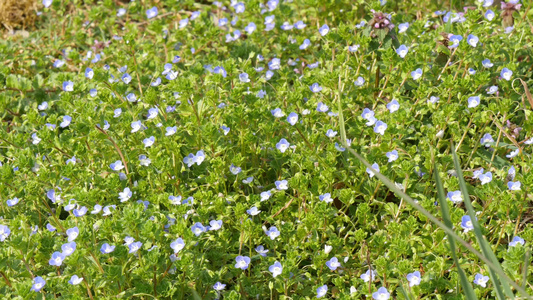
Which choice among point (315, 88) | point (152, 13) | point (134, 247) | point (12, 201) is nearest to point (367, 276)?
point (134, 247)

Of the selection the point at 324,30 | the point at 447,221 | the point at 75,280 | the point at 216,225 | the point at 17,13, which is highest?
the point at 447,221

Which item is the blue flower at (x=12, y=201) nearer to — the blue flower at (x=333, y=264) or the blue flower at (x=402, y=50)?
the blue flower at (x=333, y=264)

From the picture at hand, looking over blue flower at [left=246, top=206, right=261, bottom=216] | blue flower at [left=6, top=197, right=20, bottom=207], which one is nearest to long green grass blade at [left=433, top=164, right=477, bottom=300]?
blue flower at [left=246, top=206, right=261, bottom=216]

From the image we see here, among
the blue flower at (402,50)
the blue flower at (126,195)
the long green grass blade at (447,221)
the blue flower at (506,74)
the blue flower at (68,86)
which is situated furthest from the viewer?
the blue flower at (68,86)

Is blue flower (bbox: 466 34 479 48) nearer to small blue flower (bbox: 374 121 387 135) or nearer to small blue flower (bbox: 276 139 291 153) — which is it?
small blue flower (bbox: 374 121 387 135)

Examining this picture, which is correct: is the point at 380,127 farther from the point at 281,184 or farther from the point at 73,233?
the point at 73,233

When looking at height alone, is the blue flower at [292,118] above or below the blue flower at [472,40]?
below

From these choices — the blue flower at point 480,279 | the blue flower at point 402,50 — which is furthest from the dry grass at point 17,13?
the blue flower at point 480,279
